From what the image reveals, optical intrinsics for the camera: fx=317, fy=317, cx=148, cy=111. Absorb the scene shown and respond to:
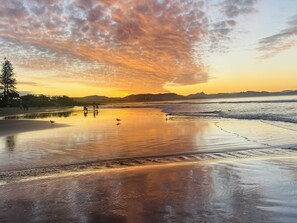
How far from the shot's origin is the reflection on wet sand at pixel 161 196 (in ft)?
19.5

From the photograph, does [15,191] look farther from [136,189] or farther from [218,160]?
[218,160]

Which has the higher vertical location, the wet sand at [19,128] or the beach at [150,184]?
the beach at [150,184]

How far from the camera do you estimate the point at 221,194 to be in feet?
23.6

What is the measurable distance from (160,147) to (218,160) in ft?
13.7

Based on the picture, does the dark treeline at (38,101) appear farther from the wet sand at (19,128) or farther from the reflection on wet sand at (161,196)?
the reflection on wet sand at (161,196)

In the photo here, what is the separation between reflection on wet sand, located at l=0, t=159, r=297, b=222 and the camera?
19.5ft

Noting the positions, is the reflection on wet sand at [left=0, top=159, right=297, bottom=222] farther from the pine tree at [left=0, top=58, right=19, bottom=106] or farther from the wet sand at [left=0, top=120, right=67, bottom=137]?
the pine tree at [left=0, top=58, right=19, bottom=106]

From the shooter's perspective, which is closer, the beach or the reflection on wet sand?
the reflection on wet sand

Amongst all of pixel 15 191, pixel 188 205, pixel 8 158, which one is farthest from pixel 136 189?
pixel 8 158

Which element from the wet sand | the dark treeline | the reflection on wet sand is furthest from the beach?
the dark treeline

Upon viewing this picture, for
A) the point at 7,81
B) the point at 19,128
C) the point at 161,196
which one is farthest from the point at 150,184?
the point at 7,81

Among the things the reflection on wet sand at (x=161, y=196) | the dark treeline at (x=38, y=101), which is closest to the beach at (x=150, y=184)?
the reflection on wet sand at (x=161, y=196)

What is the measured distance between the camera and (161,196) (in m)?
7.17

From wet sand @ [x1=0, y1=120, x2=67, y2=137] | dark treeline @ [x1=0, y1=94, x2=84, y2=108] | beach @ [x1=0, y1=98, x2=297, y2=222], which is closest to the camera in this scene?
beach @ [x1=0, y1=98, x2=297, y2=222]
